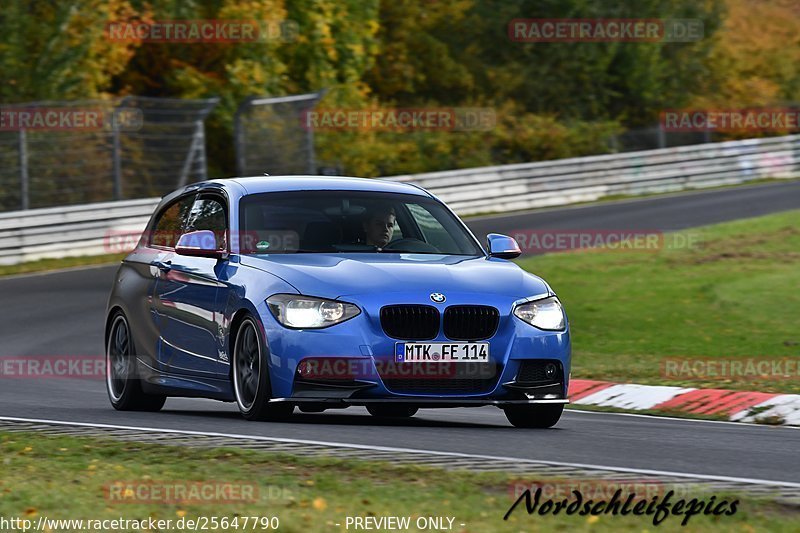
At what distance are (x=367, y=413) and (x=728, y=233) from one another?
17.5 meters

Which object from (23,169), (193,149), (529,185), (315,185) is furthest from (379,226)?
(529,185)

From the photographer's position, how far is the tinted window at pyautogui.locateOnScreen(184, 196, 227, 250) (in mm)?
10758

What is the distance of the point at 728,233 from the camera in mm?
28375

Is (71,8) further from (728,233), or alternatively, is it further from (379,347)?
(379,347)

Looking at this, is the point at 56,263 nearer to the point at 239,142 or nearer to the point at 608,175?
the point at 239,142

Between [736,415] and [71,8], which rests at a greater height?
[71,8]

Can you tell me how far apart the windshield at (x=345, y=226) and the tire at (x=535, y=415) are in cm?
112

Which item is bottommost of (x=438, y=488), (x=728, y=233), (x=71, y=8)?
(x=728, y=233)

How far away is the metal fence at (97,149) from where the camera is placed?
27719mm

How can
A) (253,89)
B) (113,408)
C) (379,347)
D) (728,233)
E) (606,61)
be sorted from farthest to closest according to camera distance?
(606,61), (253,89), (728,233), (113,408), (379,347)

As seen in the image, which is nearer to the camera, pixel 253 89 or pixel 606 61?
pixel 253 89

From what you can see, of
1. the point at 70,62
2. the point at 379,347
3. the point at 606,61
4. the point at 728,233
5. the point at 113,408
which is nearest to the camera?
the point at 379,347

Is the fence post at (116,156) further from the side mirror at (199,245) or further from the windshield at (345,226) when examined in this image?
the side mirror at (199,245)

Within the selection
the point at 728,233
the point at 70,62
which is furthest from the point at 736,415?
the point at 70,62
